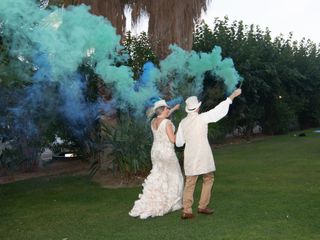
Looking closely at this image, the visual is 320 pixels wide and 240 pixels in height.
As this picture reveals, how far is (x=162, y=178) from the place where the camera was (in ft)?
25.4

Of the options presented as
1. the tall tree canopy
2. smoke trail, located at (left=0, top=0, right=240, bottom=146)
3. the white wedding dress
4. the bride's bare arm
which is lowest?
the white wedding dress

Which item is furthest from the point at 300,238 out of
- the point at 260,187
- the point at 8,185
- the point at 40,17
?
the point at 8,185

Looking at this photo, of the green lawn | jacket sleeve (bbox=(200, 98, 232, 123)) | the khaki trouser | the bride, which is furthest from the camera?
the bride

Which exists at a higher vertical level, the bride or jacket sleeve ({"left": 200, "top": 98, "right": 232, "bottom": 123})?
jacket sleeve ({"left": 200, "top": 98, "right": 232, "bottom": 123})

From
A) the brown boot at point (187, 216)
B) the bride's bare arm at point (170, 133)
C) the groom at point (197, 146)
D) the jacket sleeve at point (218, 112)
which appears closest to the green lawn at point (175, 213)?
the brown boot at point (187, 216)

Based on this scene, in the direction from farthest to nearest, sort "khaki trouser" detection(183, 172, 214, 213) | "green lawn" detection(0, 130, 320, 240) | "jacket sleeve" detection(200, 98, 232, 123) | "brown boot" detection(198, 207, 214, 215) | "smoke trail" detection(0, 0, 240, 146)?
"smoke trail" detection(0, 0, 240, 146)
"brown boot" detection(198, 207, 214, 215)
"khaki trouser" detection(183, 172, 214, 213)
"jacket sleeve" detection(200, 98, 232, 123)
"green lawn" detection(0, 130, 320, 240)

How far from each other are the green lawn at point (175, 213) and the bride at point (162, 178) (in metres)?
0.20

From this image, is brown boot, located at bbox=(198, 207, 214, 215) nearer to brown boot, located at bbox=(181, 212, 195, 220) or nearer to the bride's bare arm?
brown boot, located at bbox=(181, 212, 195, 220)

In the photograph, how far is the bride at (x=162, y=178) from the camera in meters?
7.53

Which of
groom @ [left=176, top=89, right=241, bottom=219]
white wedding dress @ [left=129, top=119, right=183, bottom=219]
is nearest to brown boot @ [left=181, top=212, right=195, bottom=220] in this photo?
groom @ [left=176, top=89, right=241, bottom=219]

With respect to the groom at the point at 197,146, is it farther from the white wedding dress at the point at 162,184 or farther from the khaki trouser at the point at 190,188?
the white wedding dress at the point at 162,184

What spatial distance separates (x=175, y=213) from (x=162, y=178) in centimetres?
57

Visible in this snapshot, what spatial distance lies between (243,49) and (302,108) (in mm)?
9327

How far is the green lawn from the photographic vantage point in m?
6.49
